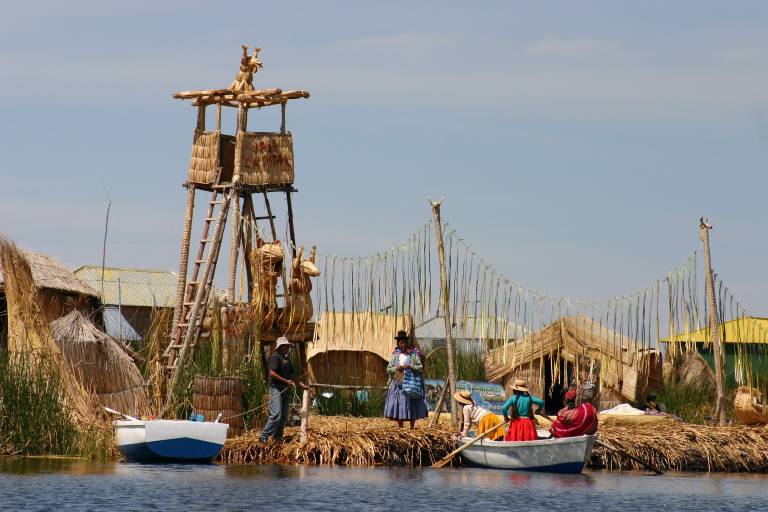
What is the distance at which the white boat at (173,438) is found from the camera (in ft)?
69.6

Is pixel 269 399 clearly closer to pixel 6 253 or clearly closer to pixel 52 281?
pixel 6 253

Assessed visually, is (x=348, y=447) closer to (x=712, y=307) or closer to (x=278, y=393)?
(x=278, y=393)

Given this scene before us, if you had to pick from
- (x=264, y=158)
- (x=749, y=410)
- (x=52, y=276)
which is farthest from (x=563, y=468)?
(x=52, y=276)

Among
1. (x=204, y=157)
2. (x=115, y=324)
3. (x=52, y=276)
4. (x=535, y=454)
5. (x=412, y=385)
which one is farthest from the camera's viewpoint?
(x=115, y=324)

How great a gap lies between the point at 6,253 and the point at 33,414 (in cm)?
354

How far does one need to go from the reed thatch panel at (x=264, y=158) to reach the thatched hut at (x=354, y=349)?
275cm

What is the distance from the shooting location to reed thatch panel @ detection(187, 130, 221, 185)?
27.3 metres

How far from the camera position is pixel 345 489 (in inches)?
730

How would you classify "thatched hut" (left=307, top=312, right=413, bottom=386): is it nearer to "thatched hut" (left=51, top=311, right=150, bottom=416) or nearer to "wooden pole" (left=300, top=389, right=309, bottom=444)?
"thatched hut" (left=51, top=311, right=150, bottom=416)

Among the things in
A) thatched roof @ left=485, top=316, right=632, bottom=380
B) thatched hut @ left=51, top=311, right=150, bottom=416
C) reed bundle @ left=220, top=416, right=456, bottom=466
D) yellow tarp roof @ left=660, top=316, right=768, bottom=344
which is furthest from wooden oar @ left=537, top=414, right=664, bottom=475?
thatched hut @ left=51, top=311, right=150, bottom=416

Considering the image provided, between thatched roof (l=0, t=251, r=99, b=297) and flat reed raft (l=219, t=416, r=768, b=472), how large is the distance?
9116 millimetres

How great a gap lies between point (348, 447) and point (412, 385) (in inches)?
79.1

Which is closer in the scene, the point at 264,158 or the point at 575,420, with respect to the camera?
the point at 575,420

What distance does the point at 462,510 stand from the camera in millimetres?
16906
